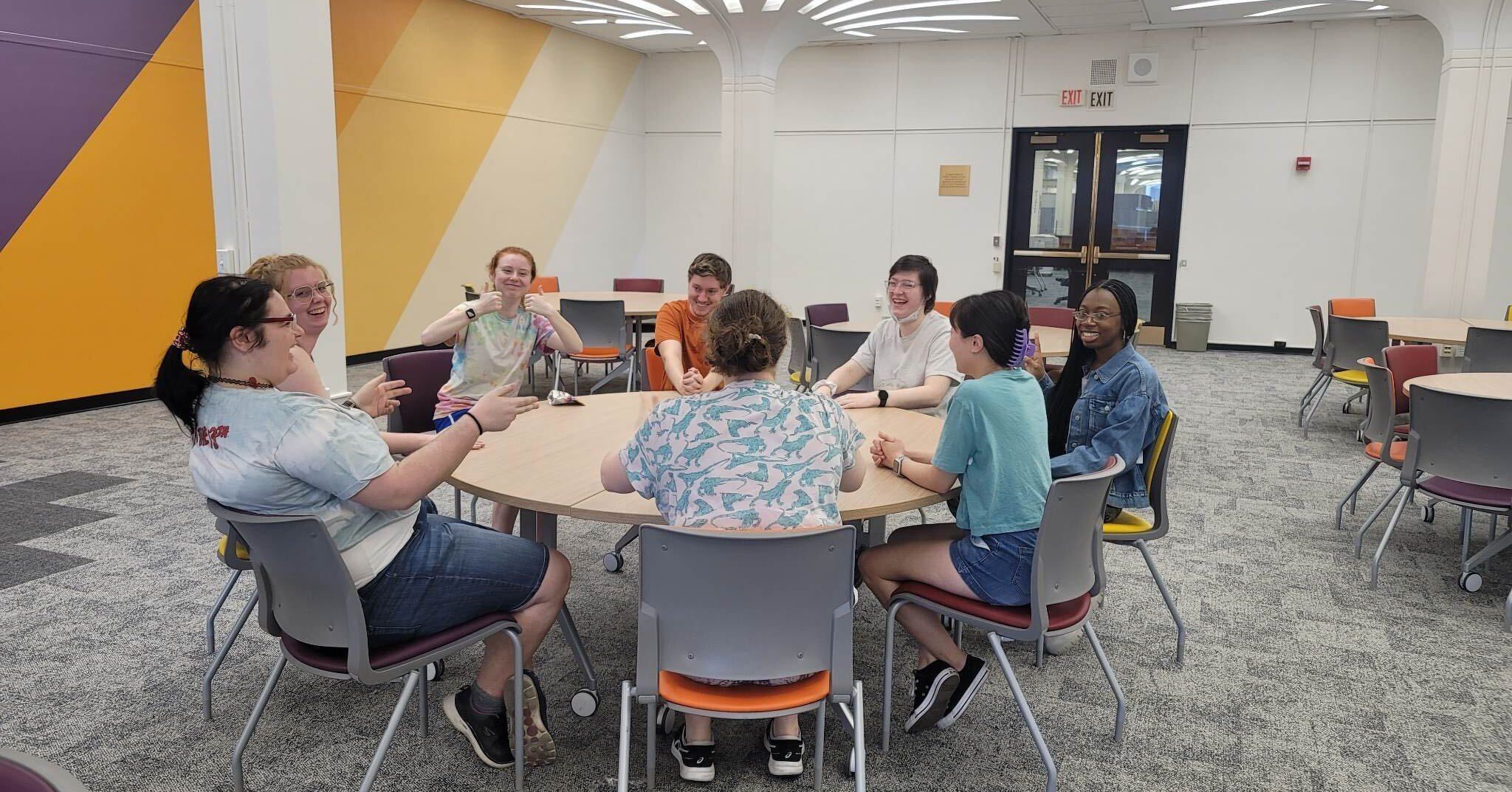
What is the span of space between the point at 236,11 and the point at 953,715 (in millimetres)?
5141

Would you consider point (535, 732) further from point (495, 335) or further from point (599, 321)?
point (599, 321)

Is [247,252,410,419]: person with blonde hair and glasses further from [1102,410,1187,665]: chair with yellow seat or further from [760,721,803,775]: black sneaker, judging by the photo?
[1102,410,1187,665]: chair with yellow seat

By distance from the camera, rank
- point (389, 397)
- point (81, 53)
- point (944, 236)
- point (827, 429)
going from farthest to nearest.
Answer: point (944, 236) → point (81, 53) → point (389, 397) → point (827, 429)

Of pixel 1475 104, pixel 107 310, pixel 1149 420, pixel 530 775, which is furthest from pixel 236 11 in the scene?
pixel 1475 104

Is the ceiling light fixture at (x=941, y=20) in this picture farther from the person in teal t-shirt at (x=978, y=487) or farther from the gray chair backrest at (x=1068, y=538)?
the gray chair backrest at (x=1068, y=538)

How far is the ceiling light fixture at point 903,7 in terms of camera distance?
912 centimetres

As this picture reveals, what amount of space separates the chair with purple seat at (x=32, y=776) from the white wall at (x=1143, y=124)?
34.2ft

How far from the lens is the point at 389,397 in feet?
10.3

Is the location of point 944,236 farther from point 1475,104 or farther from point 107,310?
point 107,310

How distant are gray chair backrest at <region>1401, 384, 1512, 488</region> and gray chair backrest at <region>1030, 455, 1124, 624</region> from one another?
201cm

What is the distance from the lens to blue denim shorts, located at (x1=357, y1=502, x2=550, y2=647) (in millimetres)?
2264

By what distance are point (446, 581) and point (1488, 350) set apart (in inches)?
239

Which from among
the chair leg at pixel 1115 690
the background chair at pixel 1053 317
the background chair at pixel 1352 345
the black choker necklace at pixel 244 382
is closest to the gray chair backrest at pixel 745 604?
the black choker necklace at pixel 244 382

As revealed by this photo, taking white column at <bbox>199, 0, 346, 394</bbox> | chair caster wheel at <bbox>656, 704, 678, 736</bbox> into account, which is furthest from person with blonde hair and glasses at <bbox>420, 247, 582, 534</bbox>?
white column at <bbox>199, 0, 346, 394</bbox>
